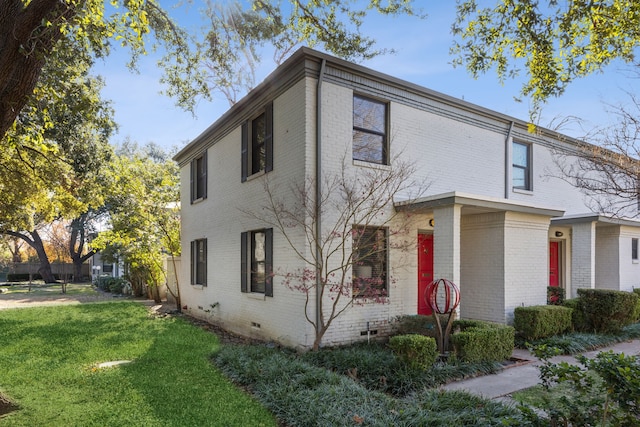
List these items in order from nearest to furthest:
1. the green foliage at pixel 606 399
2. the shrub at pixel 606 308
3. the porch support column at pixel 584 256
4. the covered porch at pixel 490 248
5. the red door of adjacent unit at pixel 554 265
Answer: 1. the green foliage at pixel 606 399
2. the covered porch at pixel 490 248
3. the shrub at pixel 606 308
4. the porch support column at pixel 584 256
5. the red door of adjacent unit at pixel 554 265

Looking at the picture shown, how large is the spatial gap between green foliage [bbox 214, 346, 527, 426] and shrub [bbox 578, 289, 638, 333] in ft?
20.5

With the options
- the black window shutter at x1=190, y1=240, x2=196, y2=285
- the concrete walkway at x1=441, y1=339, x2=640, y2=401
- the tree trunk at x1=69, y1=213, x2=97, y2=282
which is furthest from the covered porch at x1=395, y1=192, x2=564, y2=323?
the tree trunk at x1=69, y1=213, x2=97, y2=282

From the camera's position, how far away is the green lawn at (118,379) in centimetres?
509

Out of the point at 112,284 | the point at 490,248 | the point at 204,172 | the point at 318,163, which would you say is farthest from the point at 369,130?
the point at 112,284

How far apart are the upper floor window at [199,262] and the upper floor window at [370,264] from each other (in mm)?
6460

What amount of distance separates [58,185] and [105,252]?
17.1 meters

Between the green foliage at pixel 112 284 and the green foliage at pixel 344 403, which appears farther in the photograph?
the green foliage at pixel 112 284

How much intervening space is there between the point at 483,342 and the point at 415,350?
Answer: 165 cm

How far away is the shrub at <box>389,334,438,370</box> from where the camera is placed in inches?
249

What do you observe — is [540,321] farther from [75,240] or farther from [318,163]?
[75,240]

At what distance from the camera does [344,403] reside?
192 inches

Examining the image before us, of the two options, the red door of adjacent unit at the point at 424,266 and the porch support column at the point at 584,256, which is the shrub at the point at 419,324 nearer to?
the red door of adjacent unit at the point at 424,266

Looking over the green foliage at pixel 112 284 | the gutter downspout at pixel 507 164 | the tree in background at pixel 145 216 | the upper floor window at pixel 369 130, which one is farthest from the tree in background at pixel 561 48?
the green foliage at pixel 112 284

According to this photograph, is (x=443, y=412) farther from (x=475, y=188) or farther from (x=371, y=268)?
(x=475, y=188)
